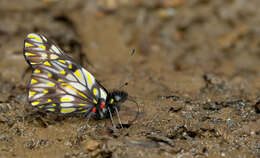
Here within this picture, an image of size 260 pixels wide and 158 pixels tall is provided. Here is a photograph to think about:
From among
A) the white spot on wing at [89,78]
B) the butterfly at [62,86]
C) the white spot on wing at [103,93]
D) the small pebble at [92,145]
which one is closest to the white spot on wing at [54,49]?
the butterfly at [62,86]

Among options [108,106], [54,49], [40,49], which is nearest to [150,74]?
[108,106]

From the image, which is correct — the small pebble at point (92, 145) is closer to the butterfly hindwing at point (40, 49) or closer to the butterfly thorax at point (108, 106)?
the butterfly thorax at point (108, 106)

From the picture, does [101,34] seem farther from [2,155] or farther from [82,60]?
[2,155]

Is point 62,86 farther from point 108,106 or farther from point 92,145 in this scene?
point 92,145

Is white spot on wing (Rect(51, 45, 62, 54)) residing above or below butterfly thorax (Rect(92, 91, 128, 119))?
above

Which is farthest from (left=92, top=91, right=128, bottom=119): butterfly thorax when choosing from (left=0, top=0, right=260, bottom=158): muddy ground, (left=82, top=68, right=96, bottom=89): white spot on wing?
(left=82, top=68, right=96, bottom=89): white spot on wing

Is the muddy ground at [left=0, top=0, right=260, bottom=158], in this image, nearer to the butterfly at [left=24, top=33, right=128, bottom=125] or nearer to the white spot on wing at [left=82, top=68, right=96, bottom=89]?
the butterfly at [left=24, top=33, right=128, bottom=125]
